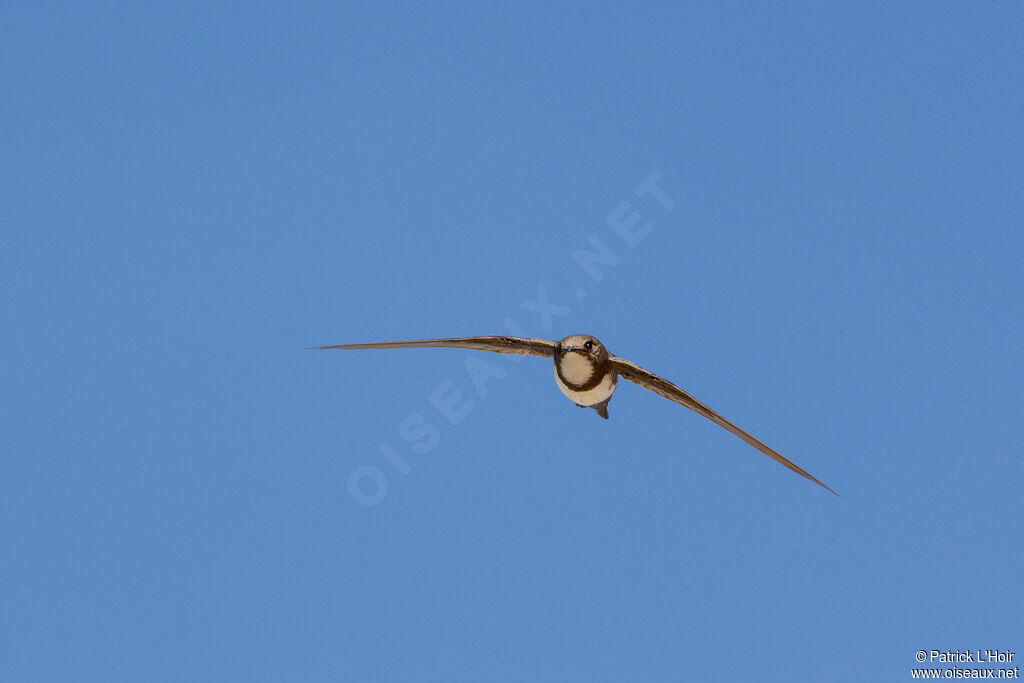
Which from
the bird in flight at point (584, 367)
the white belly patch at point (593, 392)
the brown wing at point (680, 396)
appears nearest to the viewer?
the brown wing at point (680, 396)

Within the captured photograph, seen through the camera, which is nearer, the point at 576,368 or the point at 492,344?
the point at 576,368

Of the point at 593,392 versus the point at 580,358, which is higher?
the point at 580,358

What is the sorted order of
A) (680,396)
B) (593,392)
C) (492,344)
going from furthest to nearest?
1. (492,344)
2. (593,392)
3. (680,396)

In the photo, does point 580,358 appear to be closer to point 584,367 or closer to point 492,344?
point 584,367

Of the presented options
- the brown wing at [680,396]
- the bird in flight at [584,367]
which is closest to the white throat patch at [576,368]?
the bird in flight at [584,367]

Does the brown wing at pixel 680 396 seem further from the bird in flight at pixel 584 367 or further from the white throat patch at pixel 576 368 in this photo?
the white throat patch at pixel 576 368

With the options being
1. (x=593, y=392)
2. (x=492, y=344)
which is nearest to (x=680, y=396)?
(x=593, y=392)

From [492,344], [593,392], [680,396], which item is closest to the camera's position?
[680,396]

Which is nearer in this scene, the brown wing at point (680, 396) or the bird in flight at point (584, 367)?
the brown wing at point (680, 396)

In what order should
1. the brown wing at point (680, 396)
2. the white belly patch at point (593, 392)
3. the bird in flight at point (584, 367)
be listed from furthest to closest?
the white belly patch at point (593, 392), the bird in flight at point (584, 367), the brown wing at point (680, 396)
